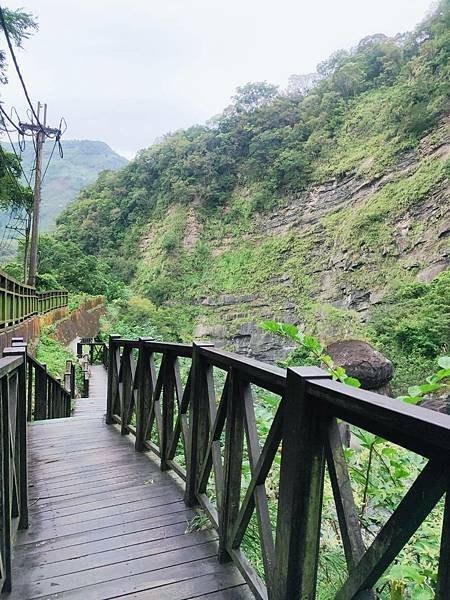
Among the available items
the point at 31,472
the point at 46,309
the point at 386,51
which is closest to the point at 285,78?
the point at 386,51

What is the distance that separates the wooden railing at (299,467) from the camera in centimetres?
89

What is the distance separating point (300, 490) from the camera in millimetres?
1314

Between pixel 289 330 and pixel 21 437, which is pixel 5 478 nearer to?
pixel 21 437

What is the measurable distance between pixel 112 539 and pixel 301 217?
26.4m

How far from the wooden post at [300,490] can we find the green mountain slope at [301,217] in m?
12.5

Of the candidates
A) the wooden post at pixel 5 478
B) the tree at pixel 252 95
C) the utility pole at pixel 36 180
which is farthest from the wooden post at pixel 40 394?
the tree at pixel 252 95

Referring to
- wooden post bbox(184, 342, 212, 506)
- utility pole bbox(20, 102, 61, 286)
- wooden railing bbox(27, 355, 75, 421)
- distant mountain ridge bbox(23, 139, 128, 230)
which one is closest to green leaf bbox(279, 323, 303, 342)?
wooden post bbox(184, 342, 212, 506)

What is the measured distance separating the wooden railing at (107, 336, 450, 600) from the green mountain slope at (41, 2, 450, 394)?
1180 cm

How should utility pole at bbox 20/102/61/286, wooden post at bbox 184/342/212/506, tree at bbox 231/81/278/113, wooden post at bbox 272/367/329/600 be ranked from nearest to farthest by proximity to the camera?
1. wooden post at bbox 272/367/329/600
2. wooden post at bbox 184/342/212/506
3. utility pole at bbox 20/102/61/286
4. tree at bbox 231/81/278/113

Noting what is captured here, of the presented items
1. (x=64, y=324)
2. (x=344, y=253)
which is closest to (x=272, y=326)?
(x=64, y=324)

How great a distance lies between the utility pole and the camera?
14.6 m

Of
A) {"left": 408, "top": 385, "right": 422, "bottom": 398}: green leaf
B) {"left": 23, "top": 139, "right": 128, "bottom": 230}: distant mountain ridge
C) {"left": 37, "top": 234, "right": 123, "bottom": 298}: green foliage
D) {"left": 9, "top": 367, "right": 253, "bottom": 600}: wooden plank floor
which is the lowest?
{"left": 9, "top": 367, "right": 253, "bottom": 600}: wooden plank floor

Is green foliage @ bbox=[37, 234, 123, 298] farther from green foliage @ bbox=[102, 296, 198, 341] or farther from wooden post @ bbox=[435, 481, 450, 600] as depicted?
wooden post @ bbox=[435, 481, 450, 600]

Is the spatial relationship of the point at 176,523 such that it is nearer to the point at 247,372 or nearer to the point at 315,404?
the point at 247,372
